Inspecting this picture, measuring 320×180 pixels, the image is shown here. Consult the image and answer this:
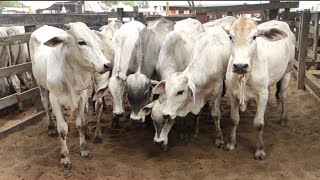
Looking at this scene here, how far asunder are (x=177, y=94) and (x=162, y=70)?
97 centimetres

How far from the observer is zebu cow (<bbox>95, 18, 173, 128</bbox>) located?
461 cm

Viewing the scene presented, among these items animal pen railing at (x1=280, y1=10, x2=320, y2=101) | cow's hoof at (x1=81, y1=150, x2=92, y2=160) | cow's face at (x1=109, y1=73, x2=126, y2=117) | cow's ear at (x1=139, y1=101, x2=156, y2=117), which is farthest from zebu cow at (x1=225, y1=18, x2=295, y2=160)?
animal pen railing at (x1=280, y1=10, x2=320, y2=101)

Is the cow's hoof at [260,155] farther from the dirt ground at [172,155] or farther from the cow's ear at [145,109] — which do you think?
the cow's ear at [145,109]

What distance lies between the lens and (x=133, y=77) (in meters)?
4.66

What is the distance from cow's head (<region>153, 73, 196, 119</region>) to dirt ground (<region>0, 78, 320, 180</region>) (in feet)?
2.25

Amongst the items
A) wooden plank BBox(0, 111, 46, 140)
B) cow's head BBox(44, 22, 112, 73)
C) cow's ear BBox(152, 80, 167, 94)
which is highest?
cow's head BBox(44, 22, 112, 73)

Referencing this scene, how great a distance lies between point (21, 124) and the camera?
569 centimetres

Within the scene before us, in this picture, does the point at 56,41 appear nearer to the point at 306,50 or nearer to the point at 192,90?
the point at 192,90

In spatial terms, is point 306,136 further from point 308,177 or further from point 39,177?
point 39,177

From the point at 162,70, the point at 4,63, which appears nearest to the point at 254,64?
the point at 162,70

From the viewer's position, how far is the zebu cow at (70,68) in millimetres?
3854

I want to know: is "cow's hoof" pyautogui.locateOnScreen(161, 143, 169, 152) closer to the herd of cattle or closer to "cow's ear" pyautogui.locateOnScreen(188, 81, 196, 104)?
the herd of cattle

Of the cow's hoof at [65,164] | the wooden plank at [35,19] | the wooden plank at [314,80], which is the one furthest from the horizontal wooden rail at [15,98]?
the wooden plank at [314,80]

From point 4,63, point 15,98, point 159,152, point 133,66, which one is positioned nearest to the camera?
point 159,152
